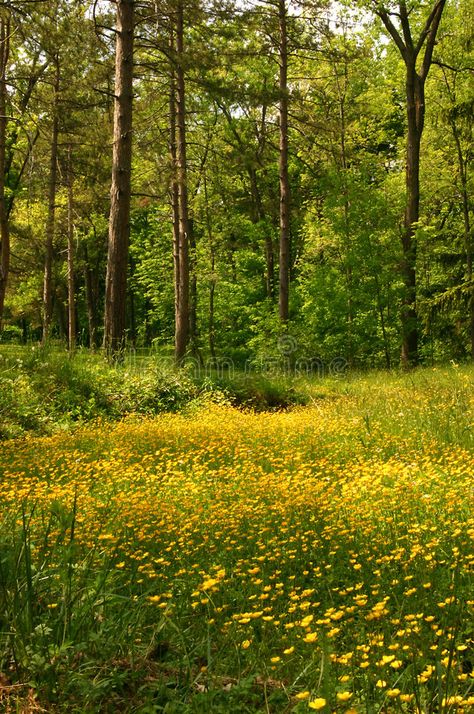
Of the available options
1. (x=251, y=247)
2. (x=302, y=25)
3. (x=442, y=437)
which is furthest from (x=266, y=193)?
(x=442, y=437)

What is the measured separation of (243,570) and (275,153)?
2518 cm

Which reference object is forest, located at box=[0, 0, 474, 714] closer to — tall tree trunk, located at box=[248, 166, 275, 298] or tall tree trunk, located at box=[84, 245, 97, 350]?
tall tree trunk, located at box=[248, 166, 275, 298]

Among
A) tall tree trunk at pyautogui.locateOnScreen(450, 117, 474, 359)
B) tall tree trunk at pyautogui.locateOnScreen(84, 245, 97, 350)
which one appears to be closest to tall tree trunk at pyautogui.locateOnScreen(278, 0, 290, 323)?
tall tree trunk at pyautogui.locateOnScreen(450, 117, 474, 359)

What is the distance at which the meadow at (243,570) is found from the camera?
2.12 metres

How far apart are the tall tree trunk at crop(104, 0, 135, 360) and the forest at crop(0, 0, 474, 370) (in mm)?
32

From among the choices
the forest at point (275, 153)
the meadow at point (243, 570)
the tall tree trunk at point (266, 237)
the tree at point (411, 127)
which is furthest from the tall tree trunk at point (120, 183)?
the tall tree trunk at point (266, 237)

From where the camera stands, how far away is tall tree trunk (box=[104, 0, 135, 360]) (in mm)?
11539

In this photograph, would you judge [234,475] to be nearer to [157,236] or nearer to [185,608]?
[185,608]

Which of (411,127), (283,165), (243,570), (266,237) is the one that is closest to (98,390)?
(243,570)

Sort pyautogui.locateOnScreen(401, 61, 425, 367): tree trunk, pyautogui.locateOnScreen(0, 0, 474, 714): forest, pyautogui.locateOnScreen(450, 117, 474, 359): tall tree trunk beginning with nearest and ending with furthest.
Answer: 1. pyautogui.locateOnScreen(0, 0, 474, 714): forest
2. pyautogui.locateOnScreen(401, 61, 425, 367): tree trunk
3. pyautogui.locateOnScreen(450, 117, 474, 359): tall tree trunk

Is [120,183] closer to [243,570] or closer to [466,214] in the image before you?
[243,570]

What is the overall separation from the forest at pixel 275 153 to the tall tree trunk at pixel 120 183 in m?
0.03

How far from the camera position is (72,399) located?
9711 mm

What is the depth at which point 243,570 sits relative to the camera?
371cm
